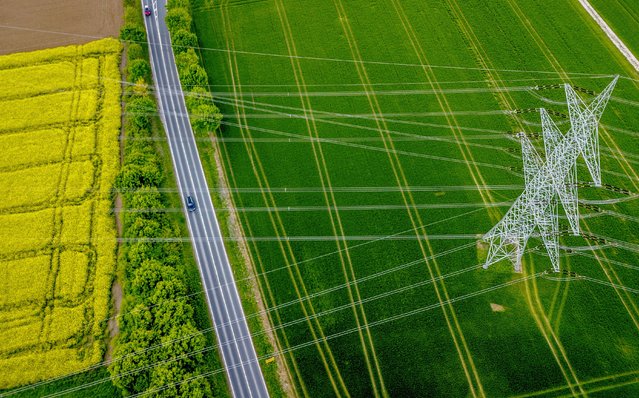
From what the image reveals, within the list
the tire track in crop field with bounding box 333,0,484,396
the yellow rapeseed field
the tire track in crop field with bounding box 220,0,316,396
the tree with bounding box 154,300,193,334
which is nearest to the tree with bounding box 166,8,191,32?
the tire track in crop field with bounding box 220,0,316,396

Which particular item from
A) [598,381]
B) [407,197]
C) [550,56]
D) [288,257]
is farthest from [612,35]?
[288,257]

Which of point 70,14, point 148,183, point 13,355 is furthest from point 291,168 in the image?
point 70,14

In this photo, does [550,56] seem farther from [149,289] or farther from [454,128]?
[149,289]

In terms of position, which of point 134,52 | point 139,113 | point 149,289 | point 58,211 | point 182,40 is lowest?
point 149,289

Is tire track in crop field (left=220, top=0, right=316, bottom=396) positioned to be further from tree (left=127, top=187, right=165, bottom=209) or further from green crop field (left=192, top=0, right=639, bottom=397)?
tree (left=127, top=187, right=165, bottom=209)

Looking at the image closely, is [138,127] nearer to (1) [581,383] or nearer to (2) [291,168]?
(2) [291,168]
